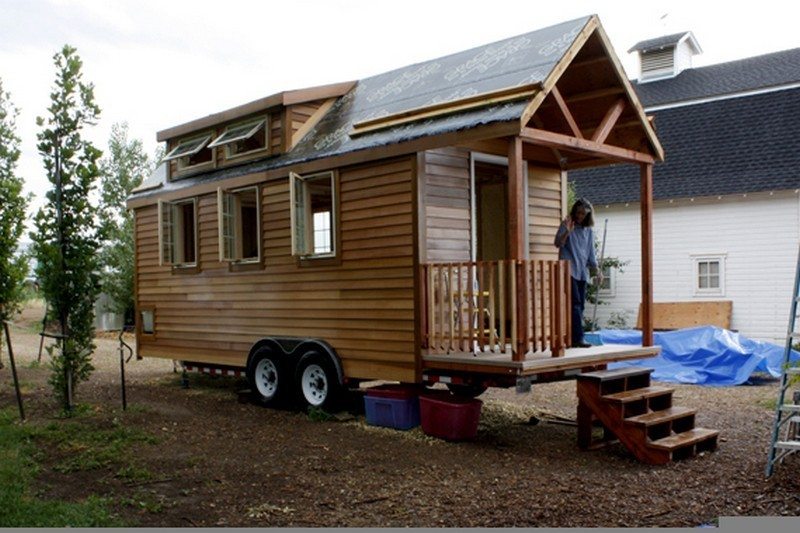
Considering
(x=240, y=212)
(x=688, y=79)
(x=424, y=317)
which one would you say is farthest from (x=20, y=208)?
(x=688, y=79)

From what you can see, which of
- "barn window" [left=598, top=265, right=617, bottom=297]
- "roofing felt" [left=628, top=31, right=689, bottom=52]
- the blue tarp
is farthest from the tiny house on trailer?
"roofing felt" [left=628, top=31, right=689, bottom=52]

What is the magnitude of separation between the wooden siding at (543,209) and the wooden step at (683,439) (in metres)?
3.41

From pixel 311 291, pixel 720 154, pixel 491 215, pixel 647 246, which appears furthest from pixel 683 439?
pixel 720 154

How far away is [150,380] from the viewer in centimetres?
1395

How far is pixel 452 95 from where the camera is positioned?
9.49 metres

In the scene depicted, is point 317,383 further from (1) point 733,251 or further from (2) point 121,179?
(2) point 121,179

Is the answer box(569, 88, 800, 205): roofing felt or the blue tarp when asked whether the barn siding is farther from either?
the blue tarp

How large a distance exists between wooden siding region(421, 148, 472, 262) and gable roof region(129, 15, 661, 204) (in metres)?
0.50

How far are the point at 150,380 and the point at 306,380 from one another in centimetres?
485

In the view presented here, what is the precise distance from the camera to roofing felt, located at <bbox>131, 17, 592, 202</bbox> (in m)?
8.50

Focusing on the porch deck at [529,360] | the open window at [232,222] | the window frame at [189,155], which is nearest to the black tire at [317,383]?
the porch deck at [529,360]

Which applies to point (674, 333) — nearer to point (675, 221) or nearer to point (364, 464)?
point (675, 221)

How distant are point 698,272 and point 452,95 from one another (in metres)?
10.9

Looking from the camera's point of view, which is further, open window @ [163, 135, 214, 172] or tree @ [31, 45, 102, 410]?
open window @ [163, 135, 214, 172]
